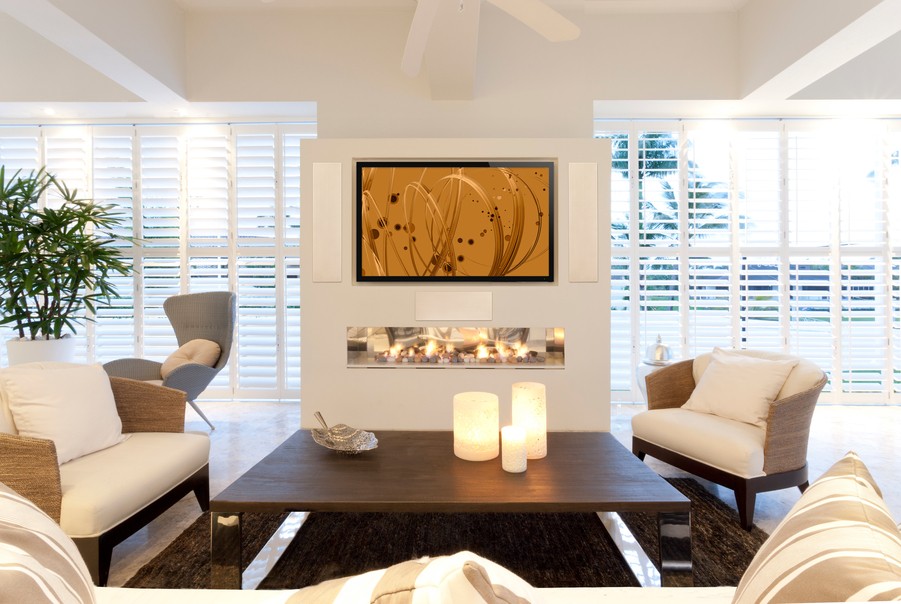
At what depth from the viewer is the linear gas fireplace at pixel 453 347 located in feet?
11.8

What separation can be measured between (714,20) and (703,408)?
2.96 meters

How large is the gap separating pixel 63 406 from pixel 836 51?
4501 millimetres

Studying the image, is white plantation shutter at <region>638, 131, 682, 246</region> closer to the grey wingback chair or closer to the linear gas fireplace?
the linear gas fireplace

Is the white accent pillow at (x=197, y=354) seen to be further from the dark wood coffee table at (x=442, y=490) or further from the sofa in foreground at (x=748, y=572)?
the sofa in foreground at (x=748, y=572)

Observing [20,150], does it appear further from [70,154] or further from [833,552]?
[833,552]

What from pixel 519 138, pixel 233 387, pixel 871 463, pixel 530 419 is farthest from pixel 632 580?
pixel 233 387

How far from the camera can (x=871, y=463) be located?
318 centimetres

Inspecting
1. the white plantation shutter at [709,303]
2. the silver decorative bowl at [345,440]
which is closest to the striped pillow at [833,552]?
the silver decorative bowl at [345,440]

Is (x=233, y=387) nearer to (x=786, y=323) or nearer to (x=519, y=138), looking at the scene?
(x=519, y=138)

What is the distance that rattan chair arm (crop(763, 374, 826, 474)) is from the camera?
2.34 m

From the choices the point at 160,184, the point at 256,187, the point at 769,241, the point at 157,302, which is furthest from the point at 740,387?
the point at 160,184

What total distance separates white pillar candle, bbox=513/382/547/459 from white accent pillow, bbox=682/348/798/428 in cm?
119

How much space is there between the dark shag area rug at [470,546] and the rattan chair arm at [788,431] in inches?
13.3

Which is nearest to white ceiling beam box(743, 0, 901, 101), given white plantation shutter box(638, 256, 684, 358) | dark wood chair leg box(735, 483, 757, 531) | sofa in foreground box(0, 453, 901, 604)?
white plantation shutter box(638, 256, 684, 358)
